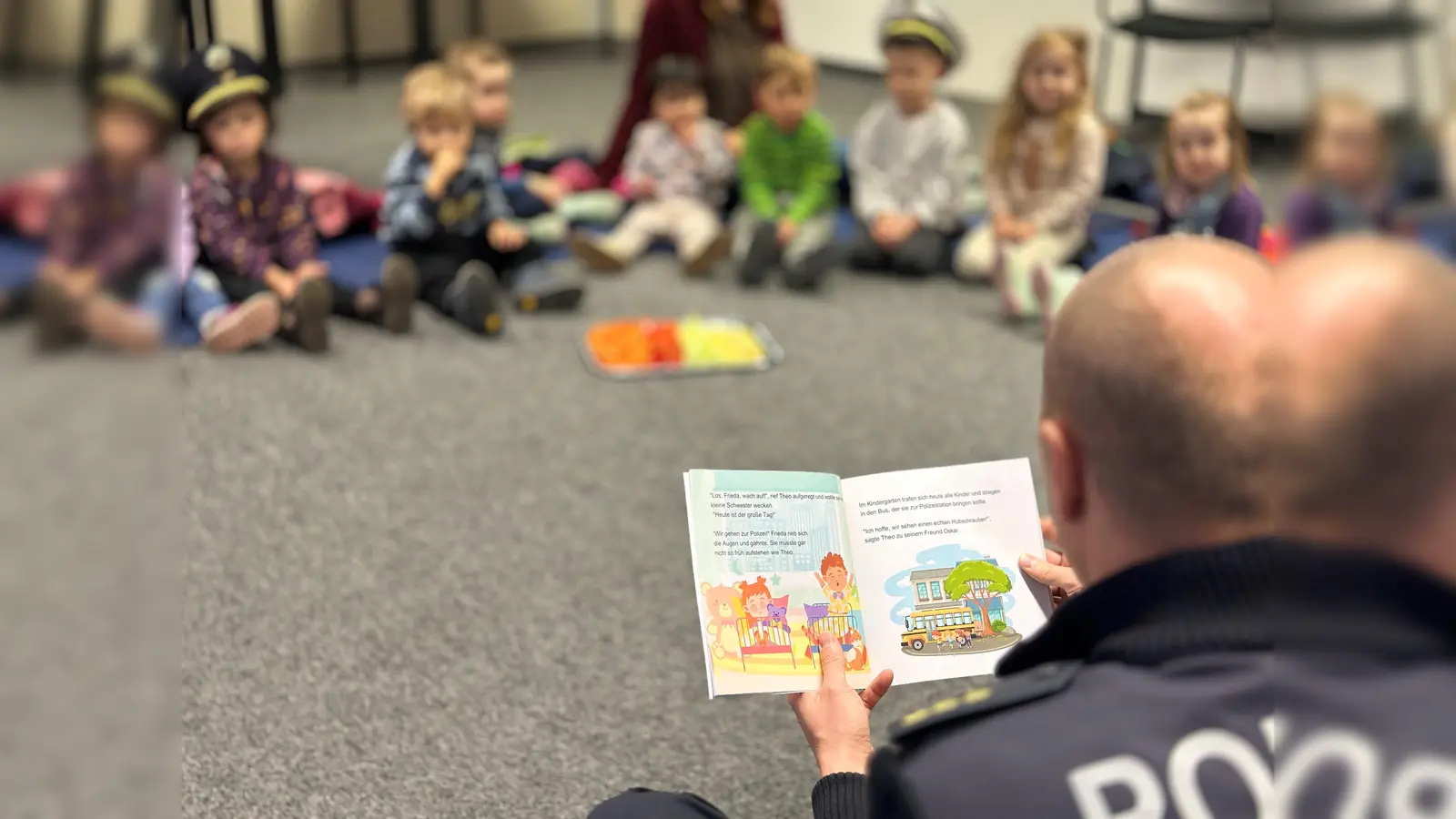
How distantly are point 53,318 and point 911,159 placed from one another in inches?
111

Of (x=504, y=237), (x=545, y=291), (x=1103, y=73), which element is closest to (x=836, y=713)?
(x=545, y=291)

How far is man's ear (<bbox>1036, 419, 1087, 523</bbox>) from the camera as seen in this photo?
1.87ft

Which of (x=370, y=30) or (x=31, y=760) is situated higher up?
(x=31, y=760)

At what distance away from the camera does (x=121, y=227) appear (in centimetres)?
24

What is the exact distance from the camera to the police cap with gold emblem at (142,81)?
9.3 inches

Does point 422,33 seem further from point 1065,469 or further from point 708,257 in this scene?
point 1065,469

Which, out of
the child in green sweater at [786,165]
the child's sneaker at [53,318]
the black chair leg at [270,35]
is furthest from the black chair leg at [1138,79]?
the child's sneaker at [53,318]

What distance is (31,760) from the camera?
231 mm

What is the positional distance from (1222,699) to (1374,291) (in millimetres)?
263

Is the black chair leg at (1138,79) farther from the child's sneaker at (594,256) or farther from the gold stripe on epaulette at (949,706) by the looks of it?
the gold stripe on epaulette at (949,706)

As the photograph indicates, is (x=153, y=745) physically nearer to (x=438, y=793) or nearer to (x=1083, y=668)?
(x=1083, y=668)

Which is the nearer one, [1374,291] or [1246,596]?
[1374,291]

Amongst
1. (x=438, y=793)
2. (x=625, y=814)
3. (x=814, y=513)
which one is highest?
(x=814, y=513)

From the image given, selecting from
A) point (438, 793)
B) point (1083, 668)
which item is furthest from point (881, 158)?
point (1083, 668)
